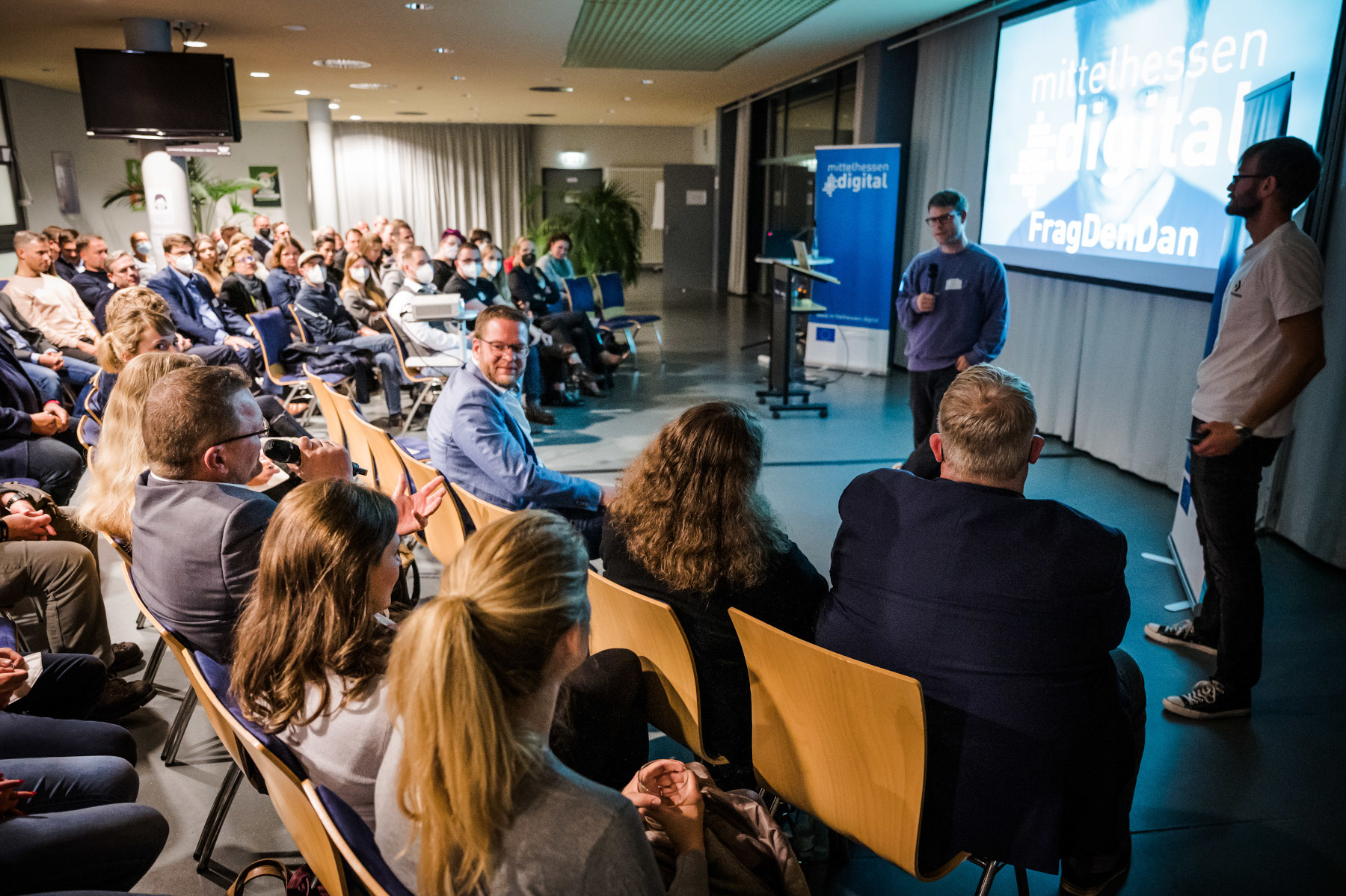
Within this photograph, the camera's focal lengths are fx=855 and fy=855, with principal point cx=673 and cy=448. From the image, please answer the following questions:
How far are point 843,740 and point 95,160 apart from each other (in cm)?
1722

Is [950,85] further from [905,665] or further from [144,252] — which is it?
[144,252]

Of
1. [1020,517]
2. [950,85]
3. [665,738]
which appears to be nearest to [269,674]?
[1020,517]

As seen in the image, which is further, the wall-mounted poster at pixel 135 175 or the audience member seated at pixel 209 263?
the wall-mounted poster at pixel 135 175

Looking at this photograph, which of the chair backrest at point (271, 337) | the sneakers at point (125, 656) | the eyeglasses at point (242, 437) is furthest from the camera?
the chair backrest at point (271, 337)

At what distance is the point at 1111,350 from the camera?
18.6 ft

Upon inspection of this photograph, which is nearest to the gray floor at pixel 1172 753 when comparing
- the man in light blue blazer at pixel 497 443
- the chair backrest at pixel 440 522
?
the chair backrest at pixel 440 522

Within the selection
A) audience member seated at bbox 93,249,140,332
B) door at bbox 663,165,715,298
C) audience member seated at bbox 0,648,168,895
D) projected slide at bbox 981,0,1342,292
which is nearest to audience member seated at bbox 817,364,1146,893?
audience member seated at bbox 0,648,168,895

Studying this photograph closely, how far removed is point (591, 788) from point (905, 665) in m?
0.73

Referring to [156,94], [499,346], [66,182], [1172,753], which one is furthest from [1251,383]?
[66,182]

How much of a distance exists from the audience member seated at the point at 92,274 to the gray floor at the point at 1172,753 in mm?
3852

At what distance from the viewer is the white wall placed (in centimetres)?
1216

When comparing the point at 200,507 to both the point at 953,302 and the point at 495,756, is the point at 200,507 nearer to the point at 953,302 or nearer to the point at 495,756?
the point at 495,756

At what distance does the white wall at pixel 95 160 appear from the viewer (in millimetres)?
12164

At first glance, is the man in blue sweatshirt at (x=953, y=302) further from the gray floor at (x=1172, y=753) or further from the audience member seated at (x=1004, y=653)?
the audience member seated at (x=1004, y=653)
